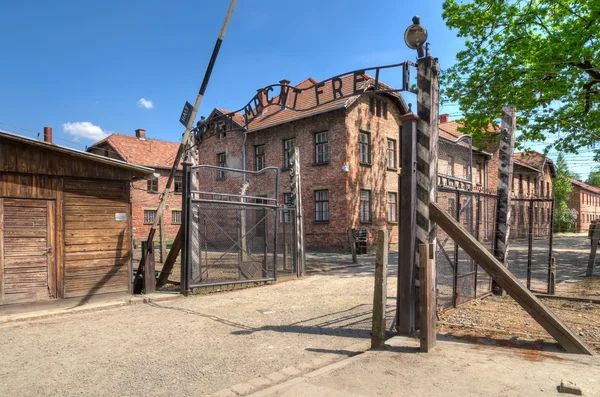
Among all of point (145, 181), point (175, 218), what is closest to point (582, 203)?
point (175, 218)

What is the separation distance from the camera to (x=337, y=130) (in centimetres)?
2250

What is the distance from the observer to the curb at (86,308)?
733cm

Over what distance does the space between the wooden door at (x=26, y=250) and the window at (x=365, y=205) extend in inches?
669

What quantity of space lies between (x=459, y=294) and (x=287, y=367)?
14.1 ft

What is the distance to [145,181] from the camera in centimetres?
3425

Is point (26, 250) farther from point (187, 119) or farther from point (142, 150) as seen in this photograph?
point (142, 150)

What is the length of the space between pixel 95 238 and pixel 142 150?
29.9 m

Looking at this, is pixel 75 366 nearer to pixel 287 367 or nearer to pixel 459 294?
pixel 287 367

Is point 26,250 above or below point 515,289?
above

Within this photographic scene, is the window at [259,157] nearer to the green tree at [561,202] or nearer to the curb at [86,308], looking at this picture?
A: the curb at [86,308]

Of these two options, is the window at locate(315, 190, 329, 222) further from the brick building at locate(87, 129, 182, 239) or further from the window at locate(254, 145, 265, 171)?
the brick building at locate(87, 129, 182, 239)

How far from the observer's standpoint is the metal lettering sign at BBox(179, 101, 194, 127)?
10664mm

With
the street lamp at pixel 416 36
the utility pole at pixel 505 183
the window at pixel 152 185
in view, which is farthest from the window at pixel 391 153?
the window at pixel 152 185

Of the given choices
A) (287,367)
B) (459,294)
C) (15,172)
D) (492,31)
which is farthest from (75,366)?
(492,31)
